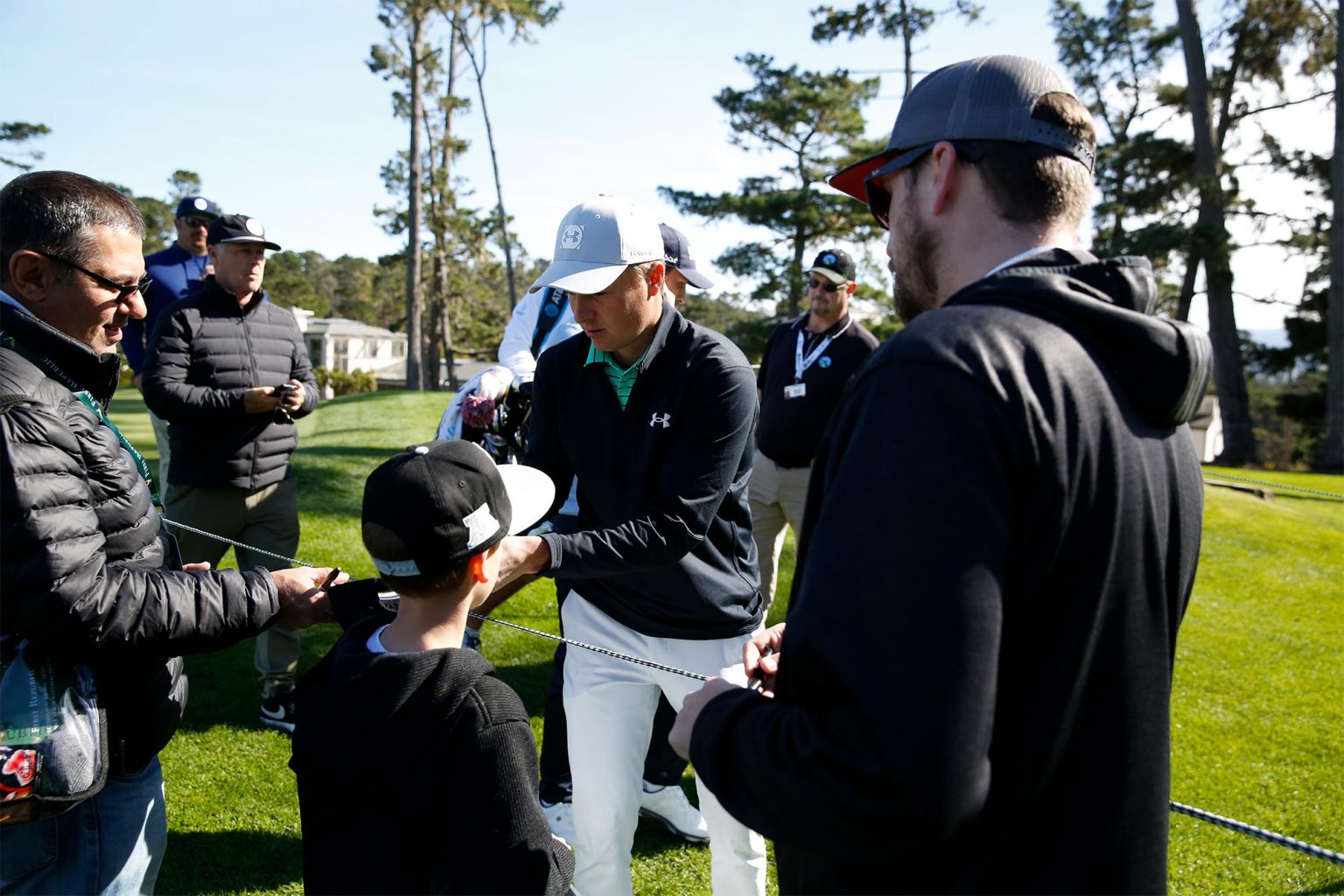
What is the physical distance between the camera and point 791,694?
128cm

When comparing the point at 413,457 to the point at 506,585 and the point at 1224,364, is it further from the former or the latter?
the point at 1224,364

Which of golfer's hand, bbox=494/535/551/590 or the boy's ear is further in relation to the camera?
golfer's hand, bbox=494/535/551/590

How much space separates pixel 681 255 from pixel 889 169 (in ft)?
9.83

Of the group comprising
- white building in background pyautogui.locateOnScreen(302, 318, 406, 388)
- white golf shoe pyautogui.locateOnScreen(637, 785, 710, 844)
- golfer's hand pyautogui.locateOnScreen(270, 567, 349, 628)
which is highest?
white building in background pyautogui.locateOnScreen(302, 318, 406, 388)

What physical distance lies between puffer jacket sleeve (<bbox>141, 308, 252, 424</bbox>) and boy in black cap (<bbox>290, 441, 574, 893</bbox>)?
3.23 meters

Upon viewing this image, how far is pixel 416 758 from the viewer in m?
1.83

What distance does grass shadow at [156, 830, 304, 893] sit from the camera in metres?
3.66

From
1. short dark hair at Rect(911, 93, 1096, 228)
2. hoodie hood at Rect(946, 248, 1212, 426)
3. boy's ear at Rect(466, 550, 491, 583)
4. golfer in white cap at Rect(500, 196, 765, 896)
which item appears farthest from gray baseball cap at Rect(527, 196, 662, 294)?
hoodie hood at Rect(946, 248, 1212, 426)

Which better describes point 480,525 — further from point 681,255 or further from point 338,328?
point 338,328

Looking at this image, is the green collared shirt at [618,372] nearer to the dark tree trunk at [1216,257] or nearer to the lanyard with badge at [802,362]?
the lanyard with badge at [802,362]

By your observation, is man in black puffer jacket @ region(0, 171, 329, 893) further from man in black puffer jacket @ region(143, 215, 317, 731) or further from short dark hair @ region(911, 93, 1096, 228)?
man in black puffer jacket @ region(143, 215, 317, 731)

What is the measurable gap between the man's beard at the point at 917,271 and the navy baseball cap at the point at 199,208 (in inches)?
233

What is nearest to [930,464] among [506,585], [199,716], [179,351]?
[506,585]

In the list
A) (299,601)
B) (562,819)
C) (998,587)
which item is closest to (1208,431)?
(562,819)
